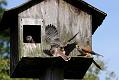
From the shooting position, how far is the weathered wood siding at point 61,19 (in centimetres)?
1309

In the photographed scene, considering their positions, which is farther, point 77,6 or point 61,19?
point 77,6

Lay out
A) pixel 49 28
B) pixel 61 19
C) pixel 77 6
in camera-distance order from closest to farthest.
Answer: pixel 49 28
pixel 61 19
pixel 77 6

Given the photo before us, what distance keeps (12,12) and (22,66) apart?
124 cm

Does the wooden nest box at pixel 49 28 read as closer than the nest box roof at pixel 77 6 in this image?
Yes

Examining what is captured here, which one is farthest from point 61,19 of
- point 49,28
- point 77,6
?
point 77,6

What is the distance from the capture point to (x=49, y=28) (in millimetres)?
13047

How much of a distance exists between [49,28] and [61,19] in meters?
0.38

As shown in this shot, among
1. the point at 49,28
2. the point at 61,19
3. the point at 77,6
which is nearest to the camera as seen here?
the point at 49,28

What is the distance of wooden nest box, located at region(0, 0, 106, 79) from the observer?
508 inches

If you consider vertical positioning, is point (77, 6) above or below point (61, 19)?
above

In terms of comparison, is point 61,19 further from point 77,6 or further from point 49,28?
point 77,6

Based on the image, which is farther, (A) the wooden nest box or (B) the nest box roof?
(B) the nest box roof

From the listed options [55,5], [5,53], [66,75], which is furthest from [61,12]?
[5,53]

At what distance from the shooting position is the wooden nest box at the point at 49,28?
42.3 feet
